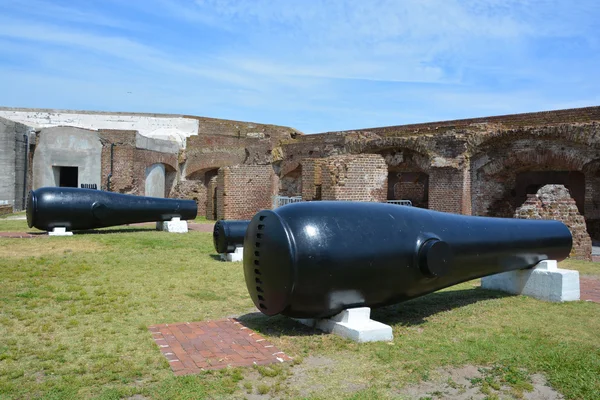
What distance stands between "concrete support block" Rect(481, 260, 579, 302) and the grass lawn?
230 millimetres

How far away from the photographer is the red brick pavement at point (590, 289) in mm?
6334

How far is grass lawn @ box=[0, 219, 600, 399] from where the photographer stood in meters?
3.29

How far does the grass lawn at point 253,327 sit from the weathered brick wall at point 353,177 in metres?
7.20

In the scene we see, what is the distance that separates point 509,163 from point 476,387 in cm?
1383

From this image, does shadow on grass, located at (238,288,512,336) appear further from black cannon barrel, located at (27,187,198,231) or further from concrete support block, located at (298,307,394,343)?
black cannon barrel, located at (27,187,198,231)

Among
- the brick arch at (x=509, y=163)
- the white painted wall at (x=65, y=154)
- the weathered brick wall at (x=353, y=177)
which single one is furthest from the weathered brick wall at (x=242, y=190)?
the brick arch at (x=509, y=163)

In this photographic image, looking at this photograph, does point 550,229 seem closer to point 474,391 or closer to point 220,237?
point 474,391

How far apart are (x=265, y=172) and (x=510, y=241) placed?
45.5ft

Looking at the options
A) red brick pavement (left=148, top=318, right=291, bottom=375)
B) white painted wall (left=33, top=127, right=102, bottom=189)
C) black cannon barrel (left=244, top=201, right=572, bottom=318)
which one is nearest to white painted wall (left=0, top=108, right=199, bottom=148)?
white painted wall (left=33, top=127, right=102, bottom=189)

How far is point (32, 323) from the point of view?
A: 475 cm

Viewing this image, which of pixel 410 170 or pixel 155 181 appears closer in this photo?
pixel 410 170

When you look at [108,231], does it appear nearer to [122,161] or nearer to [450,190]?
[122,161]

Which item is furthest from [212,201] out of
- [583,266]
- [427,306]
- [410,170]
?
[427,306]

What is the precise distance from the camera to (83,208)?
1152 centimetres
